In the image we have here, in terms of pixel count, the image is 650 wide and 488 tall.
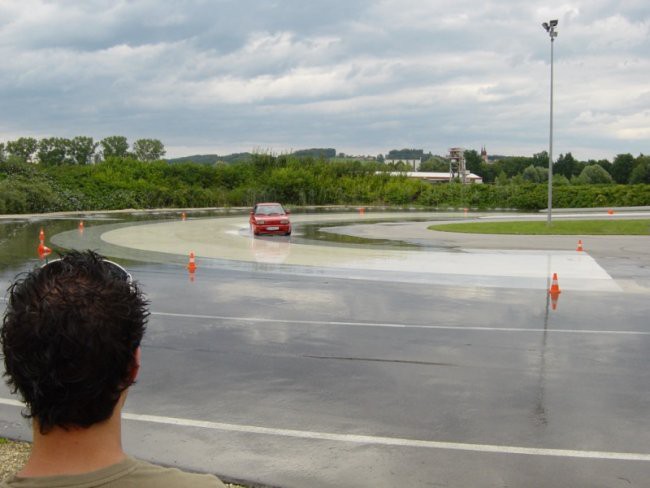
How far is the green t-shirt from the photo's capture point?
1672mm

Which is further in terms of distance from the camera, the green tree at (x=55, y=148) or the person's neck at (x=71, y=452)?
the green tree at (x=55, y=148)

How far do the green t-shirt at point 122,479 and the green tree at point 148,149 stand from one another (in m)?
116

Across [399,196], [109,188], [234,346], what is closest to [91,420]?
[234,346]

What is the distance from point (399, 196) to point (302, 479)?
65.9 meters

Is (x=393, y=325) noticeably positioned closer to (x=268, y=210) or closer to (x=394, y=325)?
(x=394, y=325)

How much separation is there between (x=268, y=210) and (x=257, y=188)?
116ft

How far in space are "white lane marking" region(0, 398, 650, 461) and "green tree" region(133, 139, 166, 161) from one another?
366ft

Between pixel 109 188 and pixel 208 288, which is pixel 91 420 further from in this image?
pixel 109 188

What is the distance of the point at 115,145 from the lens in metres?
113

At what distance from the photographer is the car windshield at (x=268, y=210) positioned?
104 feet

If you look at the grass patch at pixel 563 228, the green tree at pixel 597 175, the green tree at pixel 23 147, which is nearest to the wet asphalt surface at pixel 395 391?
the grass patch at pixel 563 228

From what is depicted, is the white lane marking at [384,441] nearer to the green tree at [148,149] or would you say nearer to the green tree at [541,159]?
the green tree at [148,149]

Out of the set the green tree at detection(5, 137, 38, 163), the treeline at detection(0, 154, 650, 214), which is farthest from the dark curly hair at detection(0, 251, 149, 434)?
the green tree at detection(5, 137, 38, 163)

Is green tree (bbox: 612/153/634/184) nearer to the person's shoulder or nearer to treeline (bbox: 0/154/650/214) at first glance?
treeline (bbox: 0/154/650/214)
